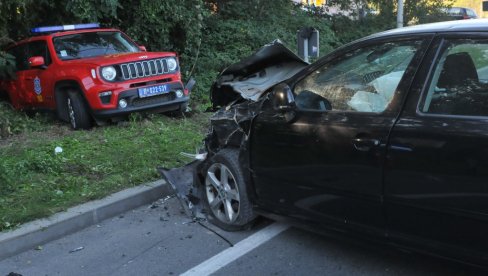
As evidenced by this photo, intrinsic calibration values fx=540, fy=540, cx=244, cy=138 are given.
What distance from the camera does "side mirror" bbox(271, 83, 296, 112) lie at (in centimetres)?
383

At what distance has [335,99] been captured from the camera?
370cm

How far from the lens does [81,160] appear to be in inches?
242

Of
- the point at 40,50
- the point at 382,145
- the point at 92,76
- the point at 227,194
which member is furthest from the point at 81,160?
the point at 382,145

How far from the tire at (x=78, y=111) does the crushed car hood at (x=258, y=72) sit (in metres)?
3.68

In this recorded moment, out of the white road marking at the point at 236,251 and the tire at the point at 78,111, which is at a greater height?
the tire at the point at 78,111

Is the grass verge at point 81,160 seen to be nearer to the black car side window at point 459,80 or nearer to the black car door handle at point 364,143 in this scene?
the black car door handle at point 364,143

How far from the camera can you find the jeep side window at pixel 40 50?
888cm

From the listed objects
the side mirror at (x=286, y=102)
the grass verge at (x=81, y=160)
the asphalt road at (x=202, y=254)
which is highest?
the side mirror at (x=286, y=102)

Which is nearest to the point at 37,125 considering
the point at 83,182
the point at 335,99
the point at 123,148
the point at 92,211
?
the point at 123,148

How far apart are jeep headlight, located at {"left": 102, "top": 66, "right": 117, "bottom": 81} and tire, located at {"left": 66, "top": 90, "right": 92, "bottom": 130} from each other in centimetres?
61

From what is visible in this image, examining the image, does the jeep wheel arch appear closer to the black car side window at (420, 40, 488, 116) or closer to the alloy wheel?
the alloy wheel

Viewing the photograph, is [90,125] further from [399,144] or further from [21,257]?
[399,144]

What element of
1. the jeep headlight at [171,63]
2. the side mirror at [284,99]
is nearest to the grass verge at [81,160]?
the jeep headlight at [171,63]

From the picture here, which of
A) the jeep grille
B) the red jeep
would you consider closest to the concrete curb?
the red jeep
